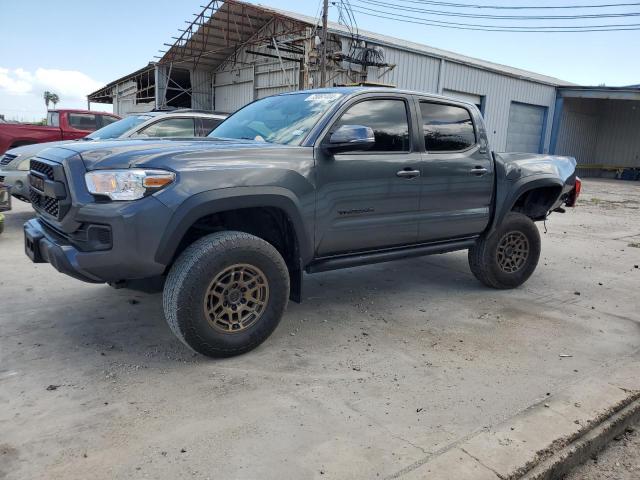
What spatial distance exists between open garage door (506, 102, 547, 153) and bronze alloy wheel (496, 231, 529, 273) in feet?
69.7

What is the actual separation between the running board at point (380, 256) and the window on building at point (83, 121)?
9664 mm

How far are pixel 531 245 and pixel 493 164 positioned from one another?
3.47 ft

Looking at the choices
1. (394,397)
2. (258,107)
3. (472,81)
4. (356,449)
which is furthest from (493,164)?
(472,81)

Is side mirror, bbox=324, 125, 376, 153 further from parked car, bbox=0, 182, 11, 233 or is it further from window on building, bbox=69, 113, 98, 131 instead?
window on building, bbox=69, 113, 98, 131

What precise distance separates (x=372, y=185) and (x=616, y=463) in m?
2.36

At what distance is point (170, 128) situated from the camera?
7.77 meters

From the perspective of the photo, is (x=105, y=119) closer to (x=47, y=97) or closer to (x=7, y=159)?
(x=7, y=159)

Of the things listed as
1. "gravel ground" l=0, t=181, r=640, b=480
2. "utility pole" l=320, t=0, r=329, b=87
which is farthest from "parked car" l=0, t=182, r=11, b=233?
"utility pole" l=320, t=0, r=329, b=87

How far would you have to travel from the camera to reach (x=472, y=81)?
2212 cm

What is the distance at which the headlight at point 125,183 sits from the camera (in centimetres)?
296

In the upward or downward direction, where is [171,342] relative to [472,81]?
downward

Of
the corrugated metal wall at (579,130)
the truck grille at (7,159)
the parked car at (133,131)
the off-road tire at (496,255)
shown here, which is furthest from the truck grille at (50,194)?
the corrugated metal wall at (579,130)

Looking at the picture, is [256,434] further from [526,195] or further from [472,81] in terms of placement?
[472,81]

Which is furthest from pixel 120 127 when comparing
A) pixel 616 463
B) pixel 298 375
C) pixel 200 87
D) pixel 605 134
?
pixel 605 134
